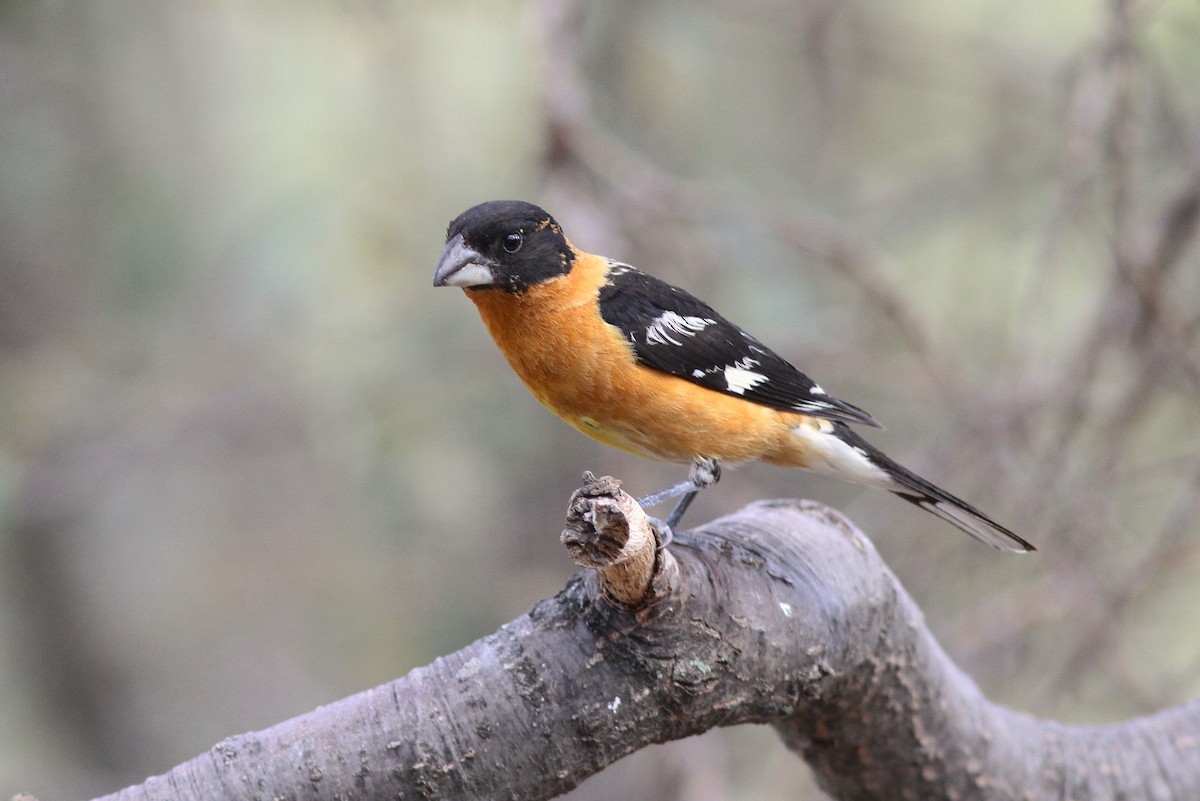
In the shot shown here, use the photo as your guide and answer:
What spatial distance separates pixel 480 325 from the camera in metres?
5.49

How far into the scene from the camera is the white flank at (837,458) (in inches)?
143

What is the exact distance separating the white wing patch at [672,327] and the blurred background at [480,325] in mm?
900

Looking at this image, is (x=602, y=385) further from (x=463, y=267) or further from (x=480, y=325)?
(x=480, y=325)

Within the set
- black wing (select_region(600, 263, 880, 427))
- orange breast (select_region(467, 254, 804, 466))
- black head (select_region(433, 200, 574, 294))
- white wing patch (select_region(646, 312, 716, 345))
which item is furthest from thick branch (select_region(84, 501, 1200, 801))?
black head (select_region(433, 200, 574, 294))

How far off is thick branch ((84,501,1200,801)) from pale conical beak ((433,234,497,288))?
3.16 feet

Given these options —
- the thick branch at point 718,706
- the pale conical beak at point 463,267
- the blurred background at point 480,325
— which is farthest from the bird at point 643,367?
the blurred background at point 480,325

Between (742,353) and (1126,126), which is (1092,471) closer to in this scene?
(1126,126)

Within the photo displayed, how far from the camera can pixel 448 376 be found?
17.6ft

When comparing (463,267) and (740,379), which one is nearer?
(463,267)

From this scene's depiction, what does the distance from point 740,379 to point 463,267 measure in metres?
0.89

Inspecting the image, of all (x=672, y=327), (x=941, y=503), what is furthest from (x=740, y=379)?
(x=941, y=503)

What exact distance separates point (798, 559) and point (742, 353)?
0.81m

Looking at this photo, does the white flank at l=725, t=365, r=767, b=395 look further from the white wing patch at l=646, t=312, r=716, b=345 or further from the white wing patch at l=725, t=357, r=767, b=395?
the white wing patch at l=646, t=312, r=716, b=345

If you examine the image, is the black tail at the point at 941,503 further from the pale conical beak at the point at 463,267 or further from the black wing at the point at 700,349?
the pale conical beak at the point at 463,267
